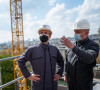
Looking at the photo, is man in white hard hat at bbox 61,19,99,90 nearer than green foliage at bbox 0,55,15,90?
Yes

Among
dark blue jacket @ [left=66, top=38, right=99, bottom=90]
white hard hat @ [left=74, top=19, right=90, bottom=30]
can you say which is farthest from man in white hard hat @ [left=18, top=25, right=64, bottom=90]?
white hard hat @ [left=74, top=19, right=90, bottom=30]

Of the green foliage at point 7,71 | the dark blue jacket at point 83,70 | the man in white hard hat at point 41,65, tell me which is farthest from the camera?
the green foliage at point 7,71

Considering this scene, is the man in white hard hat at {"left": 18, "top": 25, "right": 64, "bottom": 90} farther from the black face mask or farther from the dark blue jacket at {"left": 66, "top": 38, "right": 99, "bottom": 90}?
the dark blue jacket at {"left": 66, "top": 38, "right": 99, "bottom": 90}

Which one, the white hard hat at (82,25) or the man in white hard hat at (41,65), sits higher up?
the white hard hat at (82,25)

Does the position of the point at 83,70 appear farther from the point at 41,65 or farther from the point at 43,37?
the point at 43,37

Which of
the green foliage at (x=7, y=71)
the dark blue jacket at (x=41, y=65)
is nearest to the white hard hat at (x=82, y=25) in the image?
the dark blue jacket at (x=41, y=65)

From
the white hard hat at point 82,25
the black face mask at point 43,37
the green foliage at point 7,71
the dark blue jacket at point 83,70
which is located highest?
the white hard hat at point 82,25

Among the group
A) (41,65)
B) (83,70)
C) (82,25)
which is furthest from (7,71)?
(82,25)

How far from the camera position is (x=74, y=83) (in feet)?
6.95

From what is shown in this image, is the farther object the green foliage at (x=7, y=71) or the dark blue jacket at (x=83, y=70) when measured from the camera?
the green foliage at (x=7, y=71)

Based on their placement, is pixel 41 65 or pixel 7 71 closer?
pixel 41 65

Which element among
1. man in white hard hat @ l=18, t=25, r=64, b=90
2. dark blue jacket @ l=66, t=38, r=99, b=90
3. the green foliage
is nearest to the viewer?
dark blue jacket @ l=66, t=38, r=99, b=90

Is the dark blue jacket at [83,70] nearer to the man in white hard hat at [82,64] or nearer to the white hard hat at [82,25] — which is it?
the man in white hard hat at [82,64]

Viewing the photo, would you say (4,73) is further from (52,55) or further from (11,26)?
(52,55)
